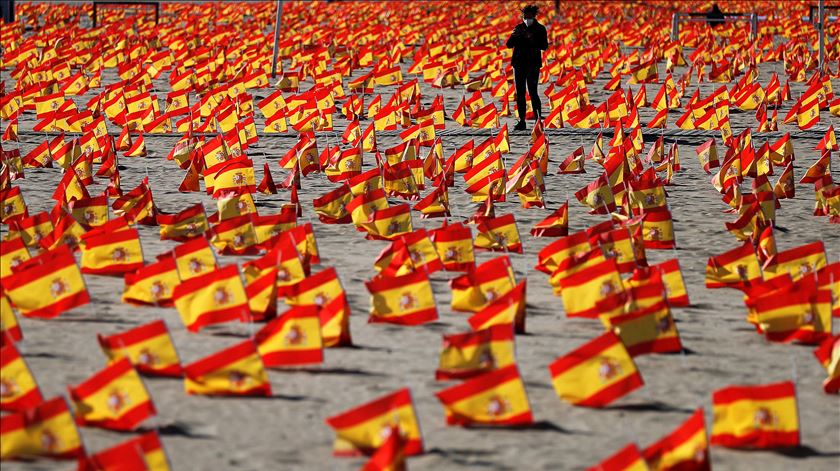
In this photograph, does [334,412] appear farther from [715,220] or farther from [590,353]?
[715,220]

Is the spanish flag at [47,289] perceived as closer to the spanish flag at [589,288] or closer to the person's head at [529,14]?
the spanish flag at [589,288]

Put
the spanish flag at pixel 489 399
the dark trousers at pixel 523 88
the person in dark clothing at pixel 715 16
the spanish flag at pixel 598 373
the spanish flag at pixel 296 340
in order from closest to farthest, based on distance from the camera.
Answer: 1. the spanish flag at pixel 489 399
2. the spanish flag at pixel 598 373
3. the spanish flag at pixel 296 340
4. the dark trousers at pixel 523 88
5. the person in dark clothing at pixel 715 16

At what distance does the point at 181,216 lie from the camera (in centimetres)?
1033

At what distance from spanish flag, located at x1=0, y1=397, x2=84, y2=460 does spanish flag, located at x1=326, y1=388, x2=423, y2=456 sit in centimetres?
98

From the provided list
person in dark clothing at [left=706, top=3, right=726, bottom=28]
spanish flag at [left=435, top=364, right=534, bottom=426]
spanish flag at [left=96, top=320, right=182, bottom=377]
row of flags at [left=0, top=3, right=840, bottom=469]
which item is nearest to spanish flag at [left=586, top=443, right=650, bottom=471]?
row of flags at [left=0, top=3, right=840, bottom=469]

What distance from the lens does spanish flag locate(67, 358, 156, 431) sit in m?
6.32

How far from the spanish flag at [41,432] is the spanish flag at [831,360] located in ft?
10.8

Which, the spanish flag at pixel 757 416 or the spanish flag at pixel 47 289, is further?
the spanish flag at pixel 47 289

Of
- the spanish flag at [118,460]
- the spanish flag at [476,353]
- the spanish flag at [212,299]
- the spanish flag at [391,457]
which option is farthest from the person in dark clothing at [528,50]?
the spanish flag at [118,460]

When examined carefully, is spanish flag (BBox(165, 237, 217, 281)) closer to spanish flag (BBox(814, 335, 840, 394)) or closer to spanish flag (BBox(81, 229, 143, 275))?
spanish flag (BBox(81, 229, 143, 275))

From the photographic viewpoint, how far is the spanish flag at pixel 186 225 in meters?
10.3

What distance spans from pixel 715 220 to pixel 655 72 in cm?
1026

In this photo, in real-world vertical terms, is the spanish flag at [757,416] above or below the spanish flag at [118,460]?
below

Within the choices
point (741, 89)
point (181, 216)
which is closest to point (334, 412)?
point (181, 216)
